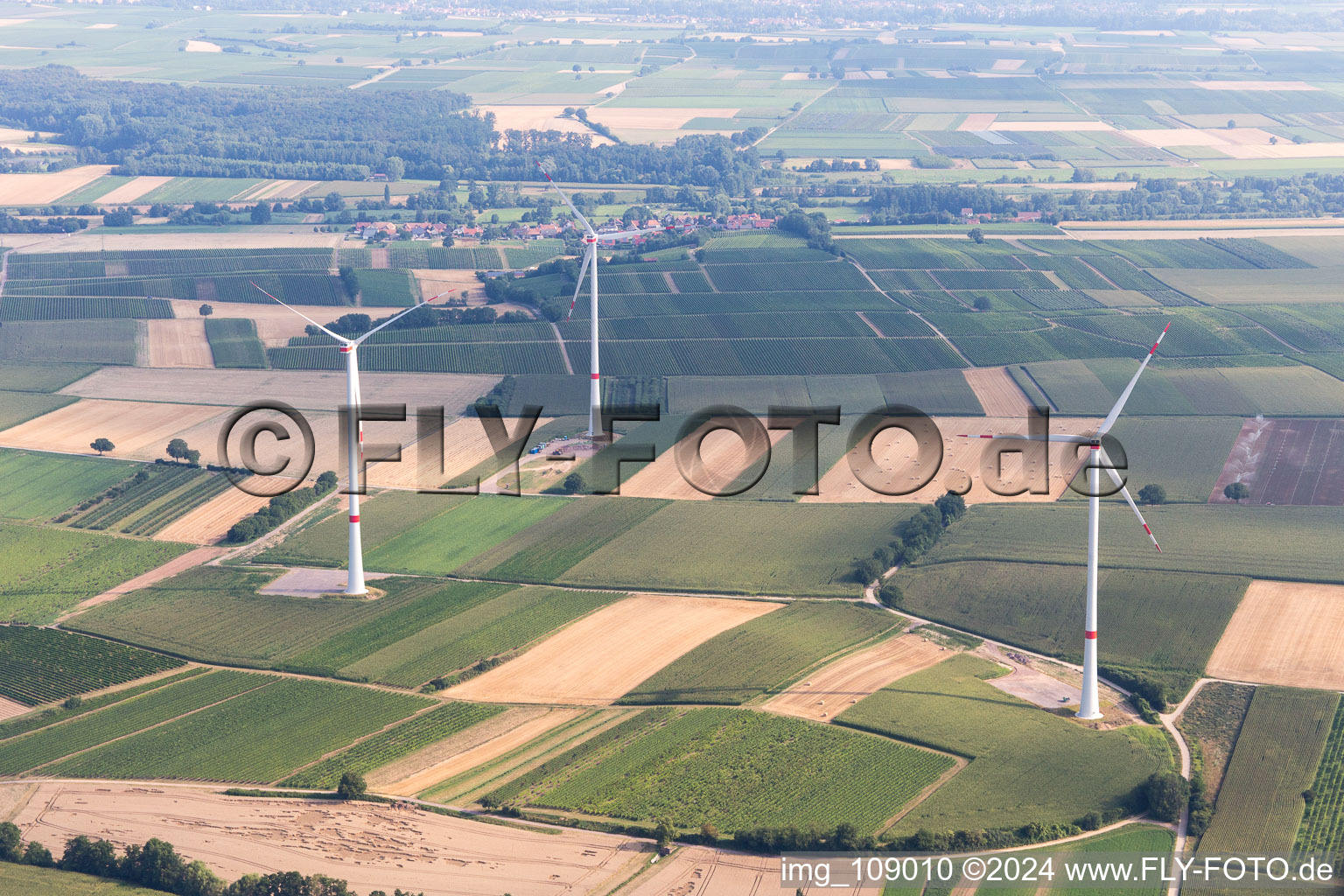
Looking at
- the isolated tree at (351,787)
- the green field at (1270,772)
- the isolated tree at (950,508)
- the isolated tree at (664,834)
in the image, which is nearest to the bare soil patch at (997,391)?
the isolated tree at (950,508)

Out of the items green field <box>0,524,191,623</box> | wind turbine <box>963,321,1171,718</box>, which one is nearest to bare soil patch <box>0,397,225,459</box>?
green field <box>0,524,191,623</box>

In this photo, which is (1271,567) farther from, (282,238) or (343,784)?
(282,238)

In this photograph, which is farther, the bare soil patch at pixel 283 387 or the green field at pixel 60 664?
the bare soil patch at pixel 283 387

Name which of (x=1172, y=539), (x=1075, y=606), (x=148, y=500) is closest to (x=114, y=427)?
(x=148, y=500)

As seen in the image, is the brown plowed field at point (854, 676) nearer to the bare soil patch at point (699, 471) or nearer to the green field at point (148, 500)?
the bare soil patch at point (699, 471)

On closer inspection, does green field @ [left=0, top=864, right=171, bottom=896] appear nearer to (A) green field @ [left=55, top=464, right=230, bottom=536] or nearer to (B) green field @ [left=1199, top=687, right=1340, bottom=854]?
(A) green field @ [left=55, top=464, right=230, bottom=536]

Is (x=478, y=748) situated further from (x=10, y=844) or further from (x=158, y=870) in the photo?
(x=10, y=844)

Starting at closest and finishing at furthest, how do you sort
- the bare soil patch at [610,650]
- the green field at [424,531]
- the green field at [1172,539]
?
the bare soil patch at [610,650]
the green field at [1172,539]
the green field at [424,531]
